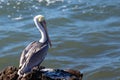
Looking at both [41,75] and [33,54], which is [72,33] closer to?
[33,54]

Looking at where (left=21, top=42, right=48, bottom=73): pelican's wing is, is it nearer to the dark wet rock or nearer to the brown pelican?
the brown pelican

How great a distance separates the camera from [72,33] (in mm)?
19406

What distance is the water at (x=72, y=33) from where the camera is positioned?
16.3 metres

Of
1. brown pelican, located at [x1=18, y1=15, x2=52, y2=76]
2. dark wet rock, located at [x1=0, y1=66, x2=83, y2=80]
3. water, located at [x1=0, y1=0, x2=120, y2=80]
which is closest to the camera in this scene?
dark wet rock, located at [x1=0, y1=66, x2=83, y2=80]

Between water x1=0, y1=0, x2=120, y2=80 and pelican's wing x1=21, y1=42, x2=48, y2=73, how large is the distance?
386 centimetres

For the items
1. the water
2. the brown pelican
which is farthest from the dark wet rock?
the water

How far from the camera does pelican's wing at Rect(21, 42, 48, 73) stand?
1127 centimetres

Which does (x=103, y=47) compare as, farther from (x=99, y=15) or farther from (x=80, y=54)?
(x=99, y=15)

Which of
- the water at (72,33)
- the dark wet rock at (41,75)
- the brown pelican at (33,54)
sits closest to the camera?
the dark wet rock at (41,75)

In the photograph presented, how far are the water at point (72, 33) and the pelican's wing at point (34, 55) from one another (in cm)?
386

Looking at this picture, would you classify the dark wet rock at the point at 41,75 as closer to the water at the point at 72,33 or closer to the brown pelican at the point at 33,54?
the brown pelican at the point at 33,54

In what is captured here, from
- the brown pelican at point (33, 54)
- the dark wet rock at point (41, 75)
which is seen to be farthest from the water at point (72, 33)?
the dark wet rock at point (41, 75)

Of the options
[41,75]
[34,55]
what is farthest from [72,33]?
[41,75]

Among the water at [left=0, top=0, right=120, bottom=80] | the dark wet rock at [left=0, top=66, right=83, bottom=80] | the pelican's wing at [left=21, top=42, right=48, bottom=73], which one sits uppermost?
the pelican's wing at [left=21, top=42, right=48, bottom=73]
